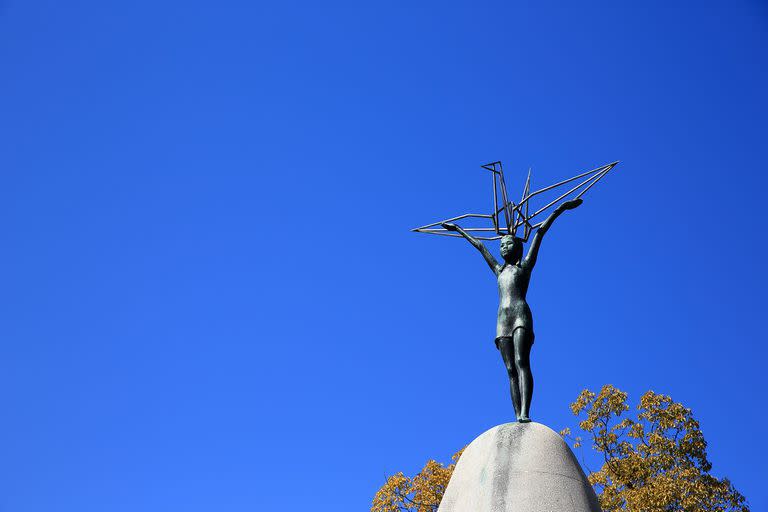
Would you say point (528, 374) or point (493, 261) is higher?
point (493, 261)

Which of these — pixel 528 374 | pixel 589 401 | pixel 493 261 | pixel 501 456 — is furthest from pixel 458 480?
pixel 589 401

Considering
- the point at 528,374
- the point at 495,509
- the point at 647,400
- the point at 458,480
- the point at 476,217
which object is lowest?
the point at 495,509

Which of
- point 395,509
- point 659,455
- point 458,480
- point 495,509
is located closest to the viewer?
point 495,509

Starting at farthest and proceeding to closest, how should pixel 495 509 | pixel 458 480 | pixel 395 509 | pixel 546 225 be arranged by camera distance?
pixel 395 509
pixel 546 225
pixel 458 480
pixel 495 509

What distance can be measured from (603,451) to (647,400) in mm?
1699

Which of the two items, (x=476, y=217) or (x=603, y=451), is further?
(x=603, y=451)

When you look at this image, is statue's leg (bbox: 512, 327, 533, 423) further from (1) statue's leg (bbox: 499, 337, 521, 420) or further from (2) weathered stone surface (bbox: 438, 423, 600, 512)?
(2) weathered stone surface (bbox: 438, 423, 600, 512)

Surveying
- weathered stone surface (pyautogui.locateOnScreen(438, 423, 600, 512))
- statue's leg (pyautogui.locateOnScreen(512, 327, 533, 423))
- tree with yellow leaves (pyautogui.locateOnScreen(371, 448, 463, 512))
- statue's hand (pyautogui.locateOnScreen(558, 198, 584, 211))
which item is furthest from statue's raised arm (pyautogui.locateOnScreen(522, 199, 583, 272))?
tree with yellow leaves (pyautogui.locateOnScreen(371, 448, 463, 512))

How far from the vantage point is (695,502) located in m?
19.1

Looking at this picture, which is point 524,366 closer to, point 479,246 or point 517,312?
point 517,312

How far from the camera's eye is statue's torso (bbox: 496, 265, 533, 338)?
9852mm

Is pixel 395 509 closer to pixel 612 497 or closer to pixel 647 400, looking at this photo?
pixel 612 497

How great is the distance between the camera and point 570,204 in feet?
34.3

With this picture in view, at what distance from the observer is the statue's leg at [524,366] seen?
31.3ft
